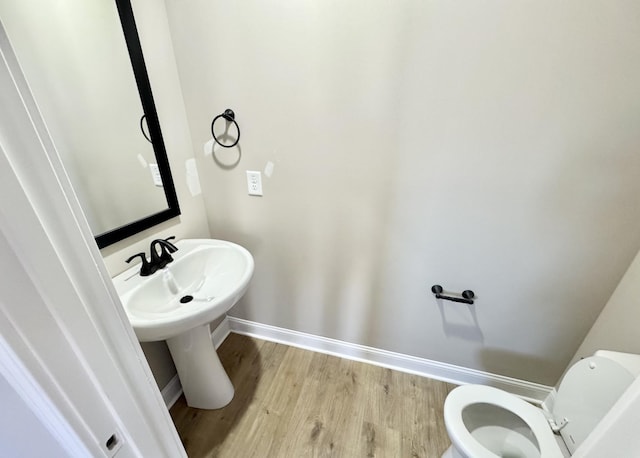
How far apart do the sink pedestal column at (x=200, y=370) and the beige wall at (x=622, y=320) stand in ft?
5.59

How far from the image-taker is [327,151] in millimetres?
1186

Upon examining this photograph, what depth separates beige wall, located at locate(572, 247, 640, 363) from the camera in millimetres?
964

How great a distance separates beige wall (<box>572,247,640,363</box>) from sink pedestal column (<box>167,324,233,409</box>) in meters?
1.70

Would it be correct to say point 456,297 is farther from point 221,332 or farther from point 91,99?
point 91,99

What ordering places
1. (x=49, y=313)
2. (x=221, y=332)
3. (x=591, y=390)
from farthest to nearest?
(x=221, y=332) < (x=591, y=390) < (x=49, y=313)

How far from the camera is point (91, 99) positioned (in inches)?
37.2

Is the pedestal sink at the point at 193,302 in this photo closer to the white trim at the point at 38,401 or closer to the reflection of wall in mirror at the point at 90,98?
the reflection of wall in mirror at the point at 90,98

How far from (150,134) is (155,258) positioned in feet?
1.81

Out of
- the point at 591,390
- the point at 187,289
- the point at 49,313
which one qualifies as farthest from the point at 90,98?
the point at 591,390

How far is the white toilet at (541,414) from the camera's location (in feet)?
2.81

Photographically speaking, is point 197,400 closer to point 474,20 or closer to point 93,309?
point 93,309

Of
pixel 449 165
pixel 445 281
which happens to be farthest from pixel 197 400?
pixel 449 165

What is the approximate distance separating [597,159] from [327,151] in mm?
1009

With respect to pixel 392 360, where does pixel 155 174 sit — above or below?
above
